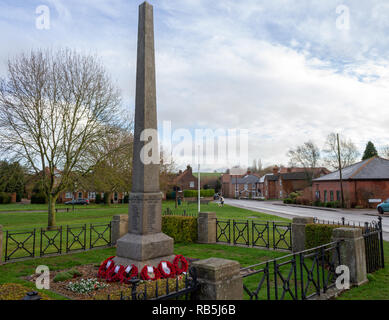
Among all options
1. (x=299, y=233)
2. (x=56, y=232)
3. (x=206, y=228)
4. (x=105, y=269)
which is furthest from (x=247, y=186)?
(x=105, y=269)

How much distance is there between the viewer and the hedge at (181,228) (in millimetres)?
13211

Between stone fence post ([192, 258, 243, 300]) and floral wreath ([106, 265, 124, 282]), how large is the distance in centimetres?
364

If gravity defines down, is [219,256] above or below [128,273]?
below

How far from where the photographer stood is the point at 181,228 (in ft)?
44.1

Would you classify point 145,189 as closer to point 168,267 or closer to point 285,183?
point 168,267

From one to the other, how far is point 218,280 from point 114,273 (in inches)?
166

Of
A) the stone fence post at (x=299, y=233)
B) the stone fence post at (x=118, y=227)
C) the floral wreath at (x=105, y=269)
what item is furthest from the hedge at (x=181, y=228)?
the floral wreath at (x=105, y=269)

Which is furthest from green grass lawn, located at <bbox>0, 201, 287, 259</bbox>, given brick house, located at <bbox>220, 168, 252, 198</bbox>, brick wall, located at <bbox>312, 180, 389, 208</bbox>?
brick house, located at <bbox>220, 168, 252, 198</bbox>

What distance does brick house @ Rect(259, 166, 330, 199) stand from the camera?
66.9 metres

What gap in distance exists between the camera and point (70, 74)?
18281mm

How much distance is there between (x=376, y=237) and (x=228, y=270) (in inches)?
247

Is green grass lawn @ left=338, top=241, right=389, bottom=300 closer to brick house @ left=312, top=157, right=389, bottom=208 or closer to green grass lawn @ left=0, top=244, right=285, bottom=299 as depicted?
green grass lawn @ left=0, top=244, right=285, bottom=299
